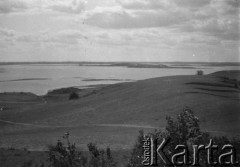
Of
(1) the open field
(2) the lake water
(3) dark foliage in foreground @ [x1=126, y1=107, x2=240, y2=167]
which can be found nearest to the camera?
Result: (3) dark foliage in foreground @ [x1=126, y1=107, x2=240, y2=167]

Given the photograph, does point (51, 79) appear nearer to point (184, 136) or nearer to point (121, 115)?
point (121, 115)

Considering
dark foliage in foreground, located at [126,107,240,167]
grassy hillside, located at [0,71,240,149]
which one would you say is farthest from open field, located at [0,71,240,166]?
dark foliage in foreground, located at [126,107,240,167]

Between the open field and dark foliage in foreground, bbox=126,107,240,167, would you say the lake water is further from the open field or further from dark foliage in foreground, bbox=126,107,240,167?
dark foliage in foreground, bbox=126,107,240,167

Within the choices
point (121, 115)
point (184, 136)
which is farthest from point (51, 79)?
point (184, 136)

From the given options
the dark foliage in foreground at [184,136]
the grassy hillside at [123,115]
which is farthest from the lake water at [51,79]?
the dark foliage in foreground at [184,136]

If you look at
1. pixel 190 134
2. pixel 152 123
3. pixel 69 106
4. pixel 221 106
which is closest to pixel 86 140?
pixel 152 123

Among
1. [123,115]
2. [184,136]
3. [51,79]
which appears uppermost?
[51,79]

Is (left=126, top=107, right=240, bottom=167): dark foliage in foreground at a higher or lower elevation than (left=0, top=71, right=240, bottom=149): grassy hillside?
lower
